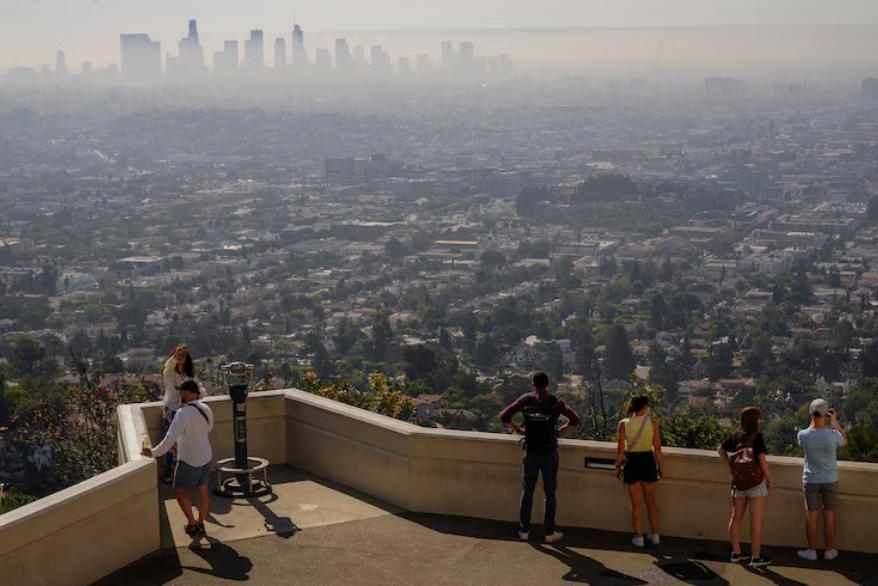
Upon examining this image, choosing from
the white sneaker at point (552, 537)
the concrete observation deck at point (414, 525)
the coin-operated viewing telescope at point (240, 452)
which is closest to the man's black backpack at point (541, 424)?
the concrete observation deck at point (414, 525)

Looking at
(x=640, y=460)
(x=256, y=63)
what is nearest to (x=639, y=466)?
(x=640, y=460)

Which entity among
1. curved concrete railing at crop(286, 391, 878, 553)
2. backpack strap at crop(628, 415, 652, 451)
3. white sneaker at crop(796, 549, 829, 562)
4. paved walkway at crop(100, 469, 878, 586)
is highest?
backpack strap at crop(628, 415, 652, 451)

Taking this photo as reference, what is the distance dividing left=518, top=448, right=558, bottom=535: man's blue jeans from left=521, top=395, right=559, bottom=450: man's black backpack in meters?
0.04

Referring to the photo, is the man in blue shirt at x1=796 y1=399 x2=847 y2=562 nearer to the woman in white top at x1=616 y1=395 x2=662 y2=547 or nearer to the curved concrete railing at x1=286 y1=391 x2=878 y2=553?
the curved concrete railing at x1=286 y1=391 x2=878 y2=553

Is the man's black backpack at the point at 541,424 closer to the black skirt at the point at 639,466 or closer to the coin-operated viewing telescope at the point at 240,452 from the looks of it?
the black skirt at the point at 639,466

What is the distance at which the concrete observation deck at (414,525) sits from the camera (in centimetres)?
600

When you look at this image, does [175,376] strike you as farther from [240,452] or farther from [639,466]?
[639,466]

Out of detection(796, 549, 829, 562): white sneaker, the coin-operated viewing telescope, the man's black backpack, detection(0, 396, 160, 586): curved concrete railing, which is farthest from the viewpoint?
the coin-operated viewing telescope

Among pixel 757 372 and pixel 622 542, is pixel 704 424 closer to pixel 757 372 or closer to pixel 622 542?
pixel 622 542

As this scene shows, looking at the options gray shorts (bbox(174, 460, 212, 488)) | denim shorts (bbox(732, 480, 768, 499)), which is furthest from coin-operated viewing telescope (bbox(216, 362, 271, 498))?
denim shorts (bbox(732, 480, 768, 499))

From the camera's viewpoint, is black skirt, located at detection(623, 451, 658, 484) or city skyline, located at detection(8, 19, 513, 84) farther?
city skyline, located at detection(8, 19, 513, 84)

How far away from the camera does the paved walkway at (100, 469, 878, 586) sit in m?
6.08

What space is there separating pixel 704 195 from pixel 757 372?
50.3 meters

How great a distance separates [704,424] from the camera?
14.7 metres
